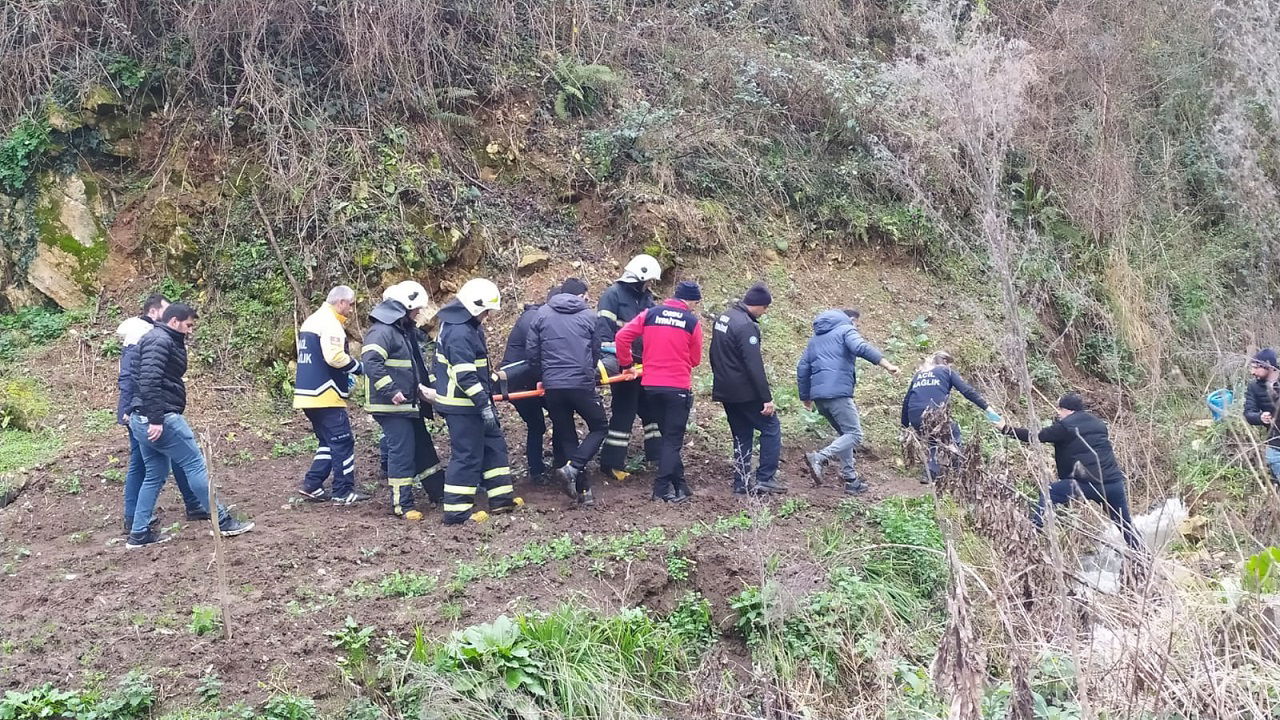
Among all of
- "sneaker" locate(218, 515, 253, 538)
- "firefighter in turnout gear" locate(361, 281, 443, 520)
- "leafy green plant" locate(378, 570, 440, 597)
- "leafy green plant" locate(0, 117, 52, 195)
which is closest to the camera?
"leafy green plant" locate(378, 570, 440, 597)

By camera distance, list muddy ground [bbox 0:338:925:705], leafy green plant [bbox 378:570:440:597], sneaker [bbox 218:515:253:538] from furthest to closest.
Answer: sneaker [bbox 218:515:253:538]
leafy green plant [bbox 378:570:440:597]
muddy ground [bbox 0:338:925:705]

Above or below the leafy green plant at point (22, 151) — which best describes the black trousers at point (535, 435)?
below

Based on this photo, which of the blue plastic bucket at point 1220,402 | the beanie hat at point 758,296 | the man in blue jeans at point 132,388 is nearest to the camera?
the blue plastic bucket at point 1220,402

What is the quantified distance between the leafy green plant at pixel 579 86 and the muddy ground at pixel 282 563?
16.6 feet

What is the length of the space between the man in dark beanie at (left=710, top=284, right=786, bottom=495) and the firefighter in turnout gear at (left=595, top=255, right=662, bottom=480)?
31.0 inches

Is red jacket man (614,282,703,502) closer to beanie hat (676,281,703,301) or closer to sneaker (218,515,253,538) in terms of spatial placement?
beanie hat (676,281,703,301)

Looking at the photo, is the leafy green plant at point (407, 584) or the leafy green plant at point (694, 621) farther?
the leafy green plant at point (694, 621)

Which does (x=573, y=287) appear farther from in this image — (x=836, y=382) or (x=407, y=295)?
(x=836, y=382)

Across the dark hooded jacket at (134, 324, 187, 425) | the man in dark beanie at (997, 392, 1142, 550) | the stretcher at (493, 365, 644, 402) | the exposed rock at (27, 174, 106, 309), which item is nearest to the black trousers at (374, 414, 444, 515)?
the stretcher at (493, 365, 644, 402)

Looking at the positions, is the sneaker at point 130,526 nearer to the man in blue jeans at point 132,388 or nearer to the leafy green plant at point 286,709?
the man in blue jeans at point 132,388

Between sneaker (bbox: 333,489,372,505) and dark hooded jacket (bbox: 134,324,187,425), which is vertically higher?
dark hooded jacket (bbox: 134,324,187,425)

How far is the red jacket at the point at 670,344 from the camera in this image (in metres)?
7.77

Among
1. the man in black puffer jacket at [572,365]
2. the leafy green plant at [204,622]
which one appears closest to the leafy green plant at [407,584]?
the leafy green plant at [204,622]

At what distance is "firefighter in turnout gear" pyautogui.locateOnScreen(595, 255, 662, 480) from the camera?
8273 millimetres
